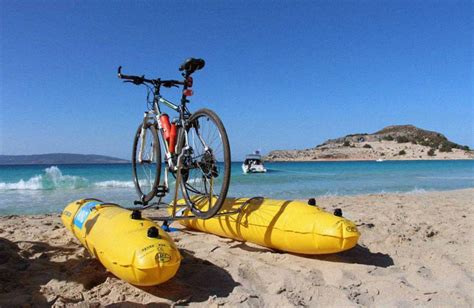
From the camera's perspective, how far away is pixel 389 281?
3705mm

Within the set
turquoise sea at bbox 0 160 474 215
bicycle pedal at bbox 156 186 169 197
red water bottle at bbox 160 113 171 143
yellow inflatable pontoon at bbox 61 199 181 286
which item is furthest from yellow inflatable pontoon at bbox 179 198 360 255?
turquoise sea at bbox 0 160 474 215

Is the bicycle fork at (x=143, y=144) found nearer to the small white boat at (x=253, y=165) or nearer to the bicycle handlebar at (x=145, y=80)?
the bicycle handlebar at (x=145, y=80)

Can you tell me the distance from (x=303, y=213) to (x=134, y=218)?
1.86m

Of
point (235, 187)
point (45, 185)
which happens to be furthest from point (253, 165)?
point (45, 185)

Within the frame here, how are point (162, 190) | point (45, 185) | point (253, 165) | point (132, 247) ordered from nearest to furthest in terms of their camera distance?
point (132, 247)
point (162, 190)
point (45, 185)
point (253, 165)

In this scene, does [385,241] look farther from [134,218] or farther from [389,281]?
[134,218]

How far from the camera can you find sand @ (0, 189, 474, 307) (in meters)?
3.26

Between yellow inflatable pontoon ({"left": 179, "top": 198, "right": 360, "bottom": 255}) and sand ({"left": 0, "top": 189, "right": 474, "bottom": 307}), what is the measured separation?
160mm

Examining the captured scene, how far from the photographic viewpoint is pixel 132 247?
127 inches

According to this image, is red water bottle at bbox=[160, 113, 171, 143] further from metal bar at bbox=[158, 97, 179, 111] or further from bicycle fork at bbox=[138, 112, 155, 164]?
bicycle fork at bbox=[138, 112, 155, 164]

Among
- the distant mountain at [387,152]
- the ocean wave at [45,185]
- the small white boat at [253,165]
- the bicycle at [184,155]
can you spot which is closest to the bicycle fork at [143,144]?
the bicycle at [184,155]

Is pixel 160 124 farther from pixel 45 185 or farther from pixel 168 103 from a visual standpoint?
pixel 45 185

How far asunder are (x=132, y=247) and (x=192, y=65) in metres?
2.58

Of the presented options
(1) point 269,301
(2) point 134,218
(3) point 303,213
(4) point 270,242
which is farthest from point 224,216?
(1) point 269,301
